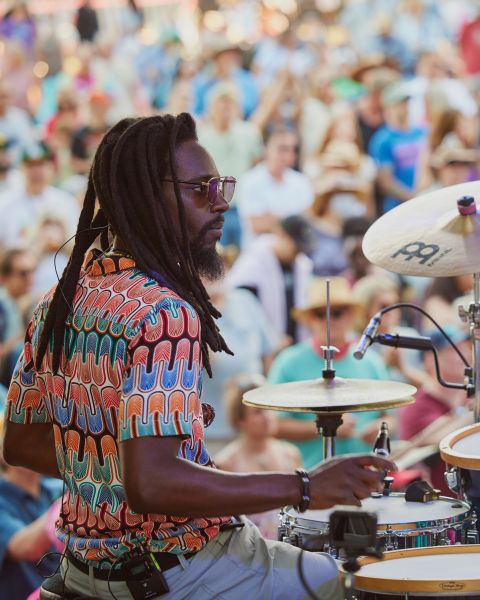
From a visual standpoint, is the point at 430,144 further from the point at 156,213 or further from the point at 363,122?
the point at 156,213

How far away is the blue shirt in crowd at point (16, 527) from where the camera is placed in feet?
15.1

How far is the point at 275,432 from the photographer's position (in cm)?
572

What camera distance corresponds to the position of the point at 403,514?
3.06 m

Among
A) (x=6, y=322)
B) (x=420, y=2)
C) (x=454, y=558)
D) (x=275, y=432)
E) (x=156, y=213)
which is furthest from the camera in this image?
(x=420, y=2)

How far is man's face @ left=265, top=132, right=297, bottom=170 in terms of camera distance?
8.34 metres

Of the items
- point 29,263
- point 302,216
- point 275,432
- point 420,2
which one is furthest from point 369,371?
point 420,2

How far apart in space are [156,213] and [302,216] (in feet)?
17.1

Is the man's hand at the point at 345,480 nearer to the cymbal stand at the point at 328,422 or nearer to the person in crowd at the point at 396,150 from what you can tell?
the cymbal stand at the point at 328,422

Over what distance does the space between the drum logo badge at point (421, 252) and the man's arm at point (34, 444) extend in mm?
1120

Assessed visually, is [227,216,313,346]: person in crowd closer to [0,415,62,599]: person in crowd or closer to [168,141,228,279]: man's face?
[0,415,62,599]: person in crowd

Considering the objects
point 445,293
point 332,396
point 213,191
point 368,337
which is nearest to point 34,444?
point 213,191

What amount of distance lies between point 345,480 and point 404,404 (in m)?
0.84

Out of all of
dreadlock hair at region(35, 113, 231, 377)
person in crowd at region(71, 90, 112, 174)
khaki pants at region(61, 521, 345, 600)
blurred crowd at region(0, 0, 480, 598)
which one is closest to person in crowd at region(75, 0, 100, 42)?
blurred crowd at region(0, 0, 480, 598)

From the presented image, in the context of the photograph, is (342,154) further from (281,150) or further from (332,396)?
(332,396)
